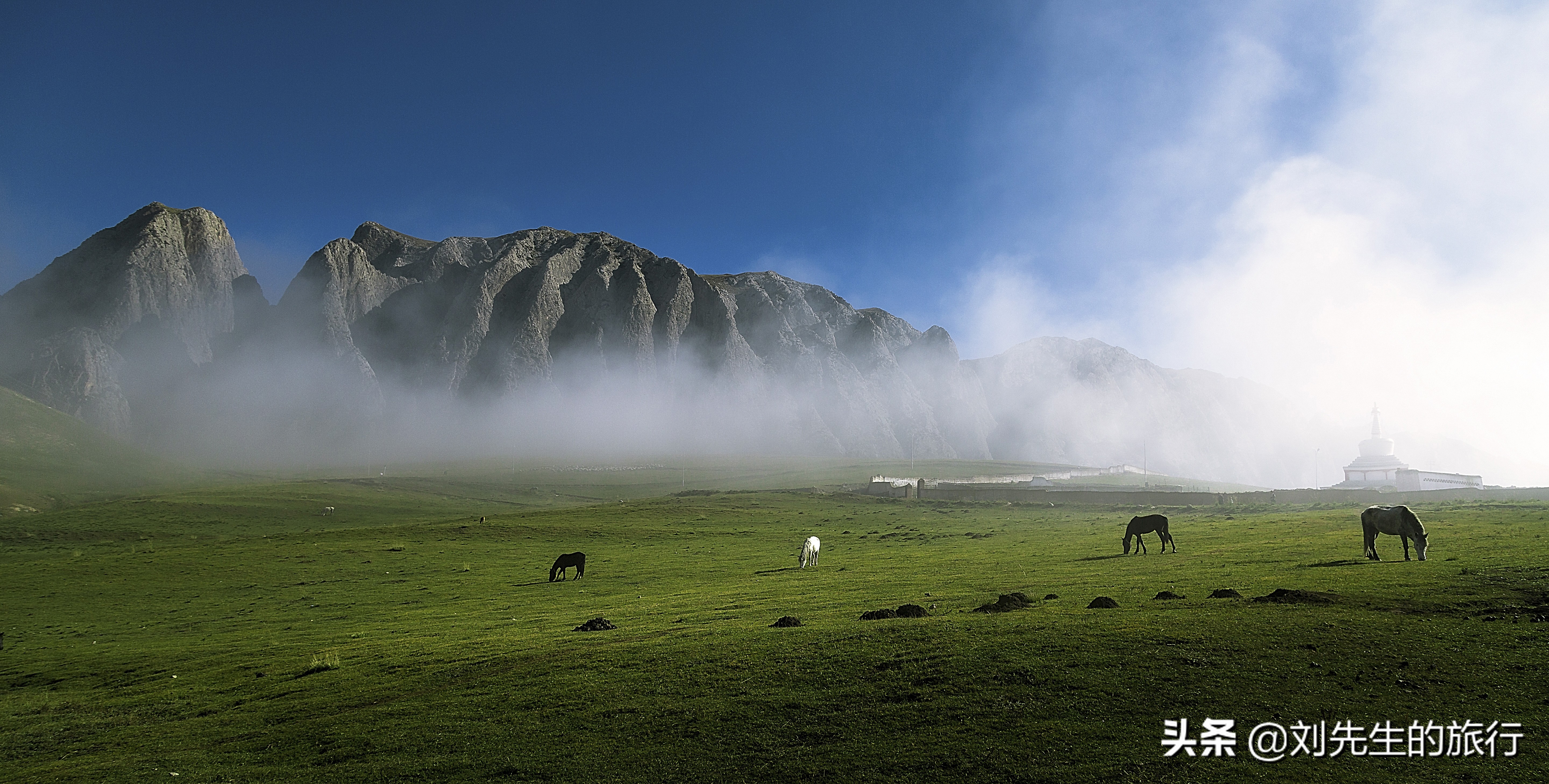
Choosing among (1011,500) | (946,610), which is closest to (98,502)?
(1011,500)

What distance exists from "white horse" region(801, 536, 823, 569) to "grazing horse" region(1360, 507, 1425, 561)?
23936 millimetres

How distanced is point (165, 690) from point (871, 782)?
2054cm

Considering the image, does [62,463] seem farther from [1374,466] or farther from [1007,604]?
[1374,466]

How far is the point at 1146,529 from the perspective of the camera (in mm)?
38906

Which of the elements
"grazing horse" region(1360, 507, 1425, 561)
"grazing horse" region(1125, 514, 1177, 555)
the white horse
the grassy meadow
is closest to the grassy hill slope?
the grassy meadow

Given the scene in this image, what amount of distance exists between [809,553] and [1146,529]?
17.3m

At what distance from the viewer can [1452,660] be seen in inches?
522

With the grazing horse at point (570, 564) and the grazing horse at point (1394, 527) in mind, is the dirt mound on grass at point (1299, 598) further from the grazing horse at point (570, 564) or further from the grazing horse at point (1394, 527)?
the grazing horse at point (570, 564)

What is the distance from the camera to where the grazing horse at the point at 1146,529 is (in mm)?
37812

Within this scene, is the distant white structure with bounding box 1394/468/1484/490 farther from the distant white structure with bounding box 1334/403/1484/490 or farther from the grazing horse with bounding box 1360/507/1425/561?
the grazing horse with bounding box 1360/507/1425/561

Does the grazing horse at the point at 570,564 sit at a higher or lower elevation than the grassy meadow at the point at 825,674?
lower

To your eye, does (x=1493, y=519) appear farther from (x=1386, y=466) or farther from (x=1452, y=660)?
(x=1386, y=466)

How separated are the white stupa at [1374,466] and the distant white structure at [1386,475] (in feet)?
0.19

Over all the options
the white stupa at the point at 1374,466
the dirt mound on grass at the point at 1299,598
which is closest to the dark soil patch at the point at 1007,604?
the dirt mound on grass at the point at 1299,598
